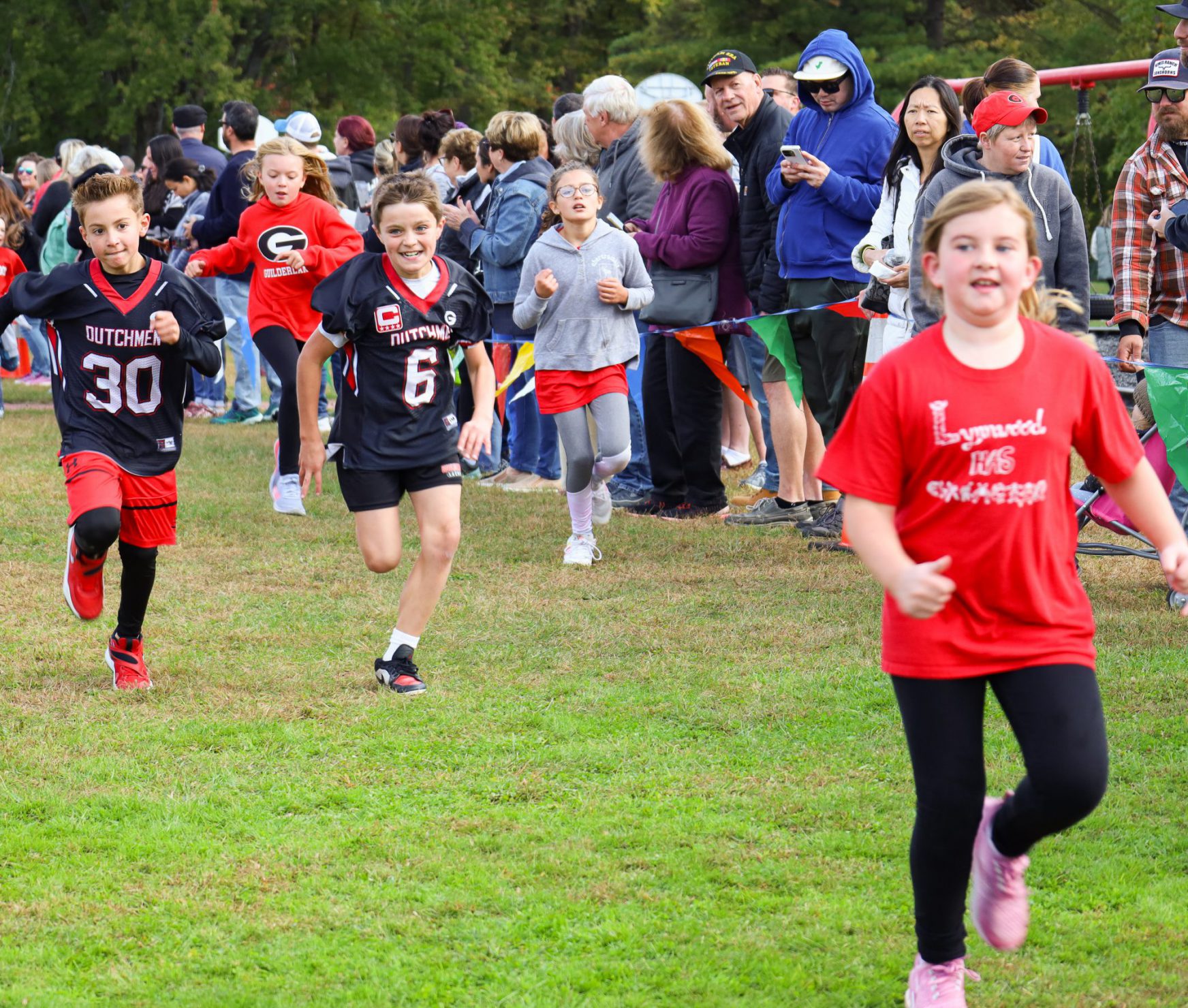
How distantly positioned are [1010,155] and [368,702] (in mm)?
3394

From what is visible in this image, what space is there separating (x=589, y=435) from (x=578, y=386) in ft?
0.88

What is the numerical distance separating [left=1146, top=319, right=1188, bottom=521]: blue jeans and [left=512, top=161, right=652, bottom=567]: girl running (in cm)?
262

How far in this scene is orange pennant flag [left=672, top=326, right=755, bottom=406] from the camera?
956cm

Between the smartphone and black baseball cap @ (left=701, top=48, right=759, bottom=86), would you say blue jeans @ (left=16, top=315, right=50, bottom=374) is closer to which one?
black baseball cap @ (left=701, top=48, right=759, bottom=86)

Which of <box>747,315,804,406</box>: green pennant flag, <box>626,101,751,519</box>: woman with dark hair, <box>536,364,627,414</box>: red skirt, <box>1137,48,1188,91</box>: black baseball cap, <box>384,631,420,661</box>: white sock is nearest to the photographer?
<box>384,631,420,661</box>: white sock

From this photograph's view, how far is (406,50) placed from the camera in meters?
38.2

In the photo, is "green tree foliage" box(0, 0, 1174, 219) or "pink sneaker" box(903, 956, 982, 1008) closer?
"pink sneaker" box(903, 956, 982, 1008)

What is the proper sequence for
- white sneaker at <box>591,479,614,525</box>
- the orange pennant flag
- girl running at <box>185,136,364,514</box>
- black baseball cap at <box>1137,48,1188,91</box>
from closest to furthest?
black baseball cap at <box>1137,48,1188,91</box>, white sneaker at <box>591,479,614,525</box>, the orange pennant flag, girl running at <box>185,136,364,514</box>

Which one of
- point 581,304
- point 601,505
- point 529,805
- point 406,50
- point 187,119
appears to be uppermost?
point 406,50

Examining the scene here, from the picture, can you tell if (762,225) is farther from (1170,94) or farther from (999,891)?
(999,891)

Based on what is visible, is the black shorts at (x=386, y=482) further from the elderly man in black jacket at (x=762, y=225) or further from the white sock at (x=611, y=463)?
the elderly man in black jacket at (x=762, y=225)

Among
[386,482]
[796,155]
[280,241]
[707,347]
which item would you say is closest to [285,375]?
[280,241]

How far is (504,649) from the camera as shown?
6797 mm

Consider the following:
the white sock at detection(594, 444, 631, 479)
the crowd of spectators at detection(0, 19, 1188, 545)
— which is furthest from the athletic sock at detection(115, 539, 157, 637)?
the white sock at detection(594, 444, 631, 479)
